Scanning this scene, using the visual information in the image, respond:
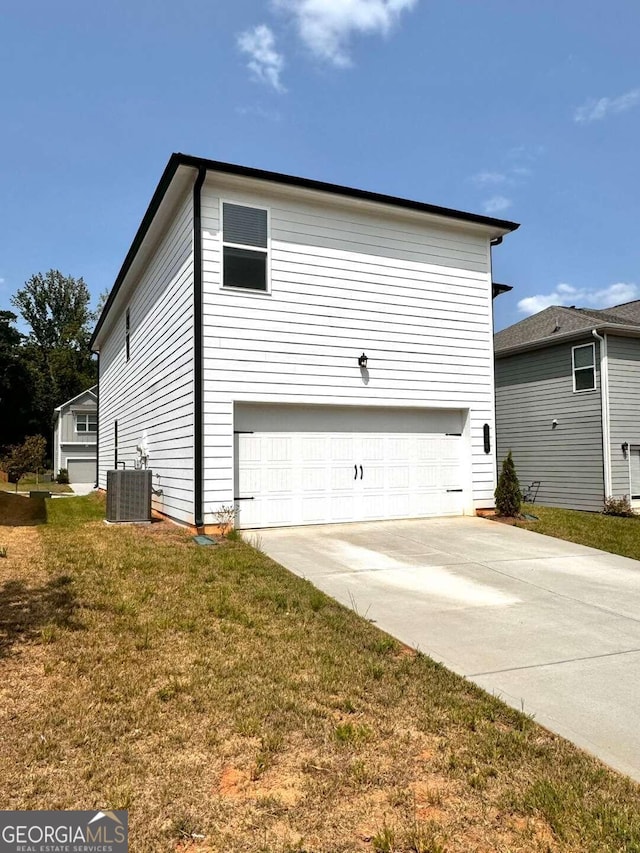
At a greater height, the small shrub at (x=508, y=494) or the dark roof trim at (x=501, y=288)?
the dark roof trim at (x=501, y=288)

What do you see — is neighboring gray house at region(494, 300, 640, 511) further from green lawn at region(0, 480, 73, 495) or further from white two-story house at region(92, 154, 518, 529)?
green lawn at region(0, 480, 73, 495)

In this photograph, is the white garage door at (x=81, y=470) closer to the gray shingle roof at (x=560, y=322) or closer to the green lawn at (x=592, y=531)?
the gray shingle roof at (x=560, y=322)

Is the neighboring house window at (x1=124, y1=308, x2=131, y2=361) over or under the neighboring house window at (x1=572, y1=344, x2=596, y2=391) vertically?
over

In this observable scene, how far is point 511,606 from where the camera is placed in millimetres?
5098

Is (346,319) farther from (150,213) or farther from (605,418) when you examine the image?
(605,418)

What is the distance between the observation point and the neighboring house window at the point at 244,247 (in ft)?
28.5

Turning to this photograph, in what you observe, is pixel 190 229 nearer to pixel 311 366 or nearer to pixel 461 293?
pixel 311 366

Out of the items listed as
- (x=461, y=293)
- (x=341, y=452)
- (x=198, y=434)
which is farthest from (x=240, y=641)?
(x=461, y=293)

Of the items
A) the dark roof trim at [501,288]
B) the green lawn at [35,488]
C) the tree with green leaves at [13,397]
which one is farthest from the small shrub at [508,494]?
the tree with green leaves at [13,397]

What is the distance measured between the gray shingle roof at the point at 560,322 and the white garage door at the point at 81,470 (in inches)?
850

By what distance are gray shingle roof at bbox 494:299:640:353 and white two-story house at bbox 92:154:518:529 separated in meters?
5.94
